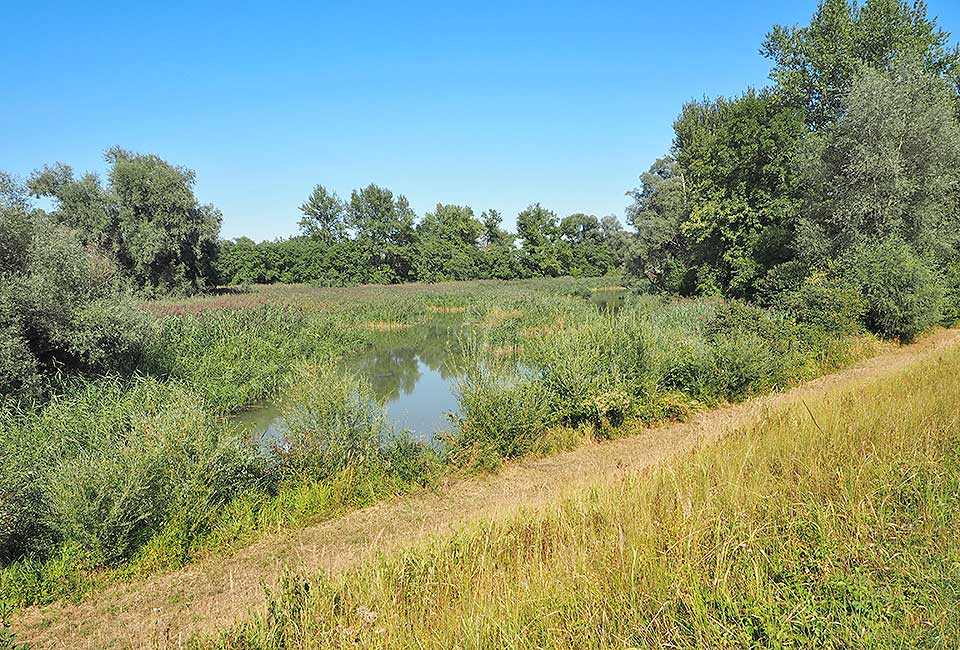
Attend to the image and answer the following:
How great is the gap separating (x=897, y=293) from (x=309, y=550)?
1802cm

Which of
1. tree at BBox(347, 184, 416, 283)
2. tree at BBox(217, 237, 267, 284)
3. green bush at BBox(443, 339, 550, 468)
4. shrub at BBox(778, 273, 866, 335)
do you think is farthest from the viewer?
tree at BBox(347, 184, 416, 283)

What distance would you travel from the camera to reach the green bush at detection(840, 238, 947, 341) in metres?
15.3

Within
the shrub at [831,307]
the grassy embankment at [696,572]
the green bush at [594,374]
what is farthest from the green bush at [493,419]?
the shrub at [831,307]

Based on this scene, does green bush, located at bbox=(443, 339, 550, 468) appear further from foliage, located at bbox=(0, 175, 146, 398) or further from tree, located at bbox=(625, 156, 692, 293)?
tree, located at bbox=(625, 156, 692, 293)

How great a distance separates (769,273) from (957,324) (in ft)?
24.2

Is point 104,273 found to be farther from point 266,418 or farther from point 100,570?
point 100,570

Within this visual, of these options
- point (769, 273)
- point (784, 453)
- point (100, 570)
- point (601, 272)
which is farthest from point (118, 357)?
point (601, 272)

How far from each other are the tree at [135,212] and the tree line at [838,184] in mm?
33267

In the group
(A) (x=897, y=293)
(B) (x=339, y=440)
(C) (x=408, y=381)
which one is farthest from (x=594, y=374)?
(A) (x=897, y=293)

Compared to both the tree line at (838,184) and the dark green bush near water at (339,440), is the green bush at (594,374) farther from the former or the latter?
the tree line at (838,184)

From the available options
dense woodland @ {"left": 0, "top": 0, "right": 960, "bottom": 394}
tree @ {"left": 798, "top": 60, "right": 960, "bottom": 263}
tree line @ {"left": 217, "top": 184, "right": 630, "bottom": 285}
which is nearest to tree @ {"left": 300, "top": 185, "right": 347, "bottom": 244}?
tree line @ {"left": 217, "top": 184, "right": 630, "bottom": 285}

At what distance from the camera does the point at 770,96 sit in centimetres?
2720

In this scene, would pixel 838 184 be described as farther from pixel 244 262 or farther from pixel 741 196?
pixel 244 262

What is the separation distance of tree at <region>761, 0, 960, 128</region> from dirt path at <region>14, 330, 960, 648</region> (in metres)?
24.3
